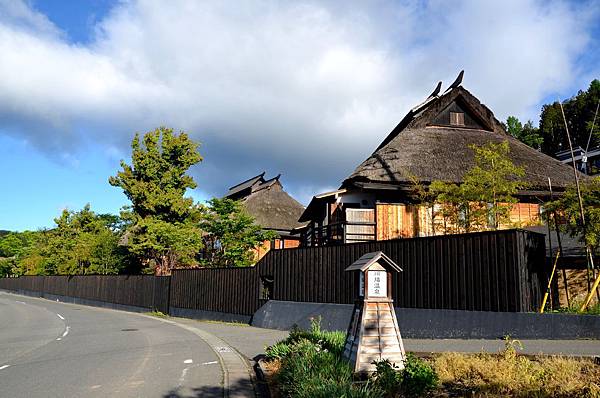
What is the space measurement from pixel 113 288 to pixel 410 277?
26272 mm

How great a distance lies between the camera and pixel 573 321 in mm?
11391

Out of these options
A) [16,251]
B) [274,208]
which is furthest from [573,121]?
[16,251]

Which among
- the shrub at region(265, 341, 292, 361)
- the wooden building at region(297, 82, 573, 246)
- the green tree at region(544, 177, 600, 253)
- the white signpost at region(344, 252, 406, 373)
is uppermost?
the wooden building at region(297, 82, 573, 246)

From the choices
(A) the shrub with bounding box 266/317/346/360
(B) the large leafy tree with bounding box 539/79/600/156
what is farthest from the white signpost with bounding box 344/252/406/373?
(B) the large leafy tree with bounding box 539/79/600/156

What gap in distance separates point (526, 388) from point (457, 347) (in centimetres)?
494

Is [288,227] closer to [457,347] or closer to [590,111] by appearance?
[457,347]

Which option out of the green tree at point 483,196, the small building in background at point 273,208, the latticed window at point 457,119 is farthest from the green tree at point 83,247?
the green tree at point 483,196

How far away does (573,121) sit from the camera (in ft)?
172

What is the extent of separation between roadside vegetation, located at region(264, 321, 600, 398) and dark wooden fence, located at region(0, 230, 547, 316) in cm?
421

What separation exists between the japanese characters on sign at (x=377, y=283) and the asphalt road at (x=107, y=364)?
294 centimetres

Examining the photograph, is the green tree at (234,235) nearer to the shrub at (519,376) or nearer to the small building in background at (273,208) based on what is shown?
the small building in background at (273,208)

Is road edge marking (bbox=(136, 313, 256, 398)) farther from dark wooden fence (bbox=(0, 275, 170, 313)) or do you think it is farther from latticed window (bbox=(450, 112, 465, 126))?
latticed window (bbox=(450, 112, 465, 126))

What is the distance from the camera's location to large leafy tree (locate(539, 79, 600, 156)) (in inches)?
1989

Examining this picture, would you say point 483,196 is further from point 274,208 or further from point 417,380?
point 274,208
